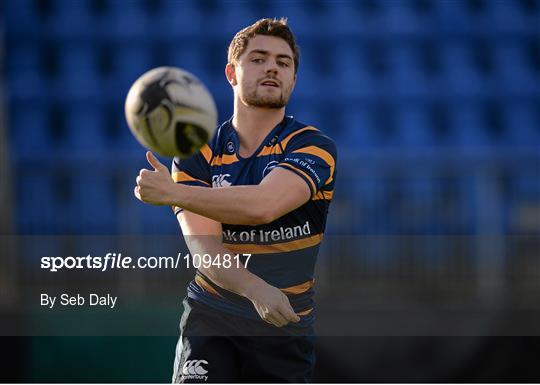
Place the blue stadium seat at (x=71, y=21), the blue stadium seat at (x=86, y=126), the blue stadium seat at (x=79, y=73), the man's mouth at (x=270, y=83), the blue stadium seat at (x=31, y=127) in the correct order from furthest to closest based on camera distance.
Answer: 1. the blue stadium seat at (x=71, y=21)
2. the blue stadium seat at (x=79, y=73)
3. the blue stadium seat at (x=86, y=126)
4. the blue stadium seat at (x=31, y=127)
5. the man's mouth at (x=270, y=83)

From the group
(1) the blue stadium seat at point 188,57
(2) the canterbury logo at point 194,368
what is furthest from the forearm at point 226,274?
(1) the blue stadium seat at point 188,57

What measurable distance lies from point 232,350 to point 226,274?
384 mm

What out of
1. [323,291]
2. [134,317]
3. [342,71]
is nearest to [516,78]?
[342,71]

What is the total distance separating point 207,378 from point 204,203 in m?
0.79

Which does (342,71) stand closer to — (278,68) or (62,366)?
(62,366)

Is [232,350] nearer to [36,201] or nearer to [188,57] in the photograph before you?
[36,201]

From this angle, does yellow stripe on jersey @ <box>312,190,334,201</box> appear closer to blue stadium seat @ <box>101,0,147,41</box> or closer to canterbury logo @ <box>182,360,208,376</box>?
canterbury logo @ <box>182,360,208,376</box>

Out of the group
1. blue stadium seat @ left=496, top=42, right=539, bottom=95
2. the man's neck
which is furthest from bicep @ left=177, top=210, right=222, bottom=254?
blue stadium seat @ left=496, top=42, right=539, bottom=95

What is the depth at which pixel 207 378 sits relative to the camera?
376 centimetres

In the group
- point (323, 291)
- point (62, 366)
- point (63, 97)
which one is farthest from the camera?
point (63, 97)

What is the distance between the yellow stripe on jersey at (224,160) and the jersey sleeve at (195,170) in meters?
0.04

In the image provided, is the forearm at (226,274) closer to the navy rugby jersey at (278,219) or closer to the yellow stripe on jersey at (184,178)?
the navy rugby jersey at (278,219)

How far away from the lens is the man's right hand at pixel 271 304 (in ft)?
11.8

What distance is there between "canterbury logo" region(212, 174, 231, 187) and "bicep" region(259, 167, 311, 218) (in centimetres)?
24
